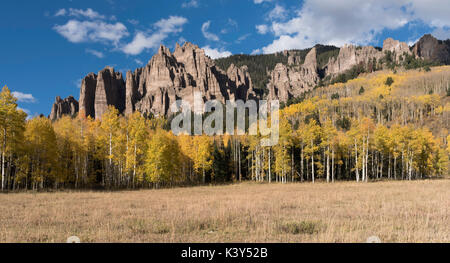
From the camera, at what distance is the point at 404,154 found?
4894cm

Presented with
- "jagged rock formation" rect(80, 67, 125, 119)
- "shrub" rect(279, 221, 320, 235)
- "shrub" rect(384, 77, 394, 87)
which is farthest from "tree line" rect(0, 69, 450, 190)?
"jagged rock formation" rect(80, 67, 125, 119)

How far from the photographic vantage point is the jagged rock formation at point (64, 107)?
520 ft

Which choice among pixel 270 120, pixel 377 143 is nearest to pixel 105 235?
pixel 270 120

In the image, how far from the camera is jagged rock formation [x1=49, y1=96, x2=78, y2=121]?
158m

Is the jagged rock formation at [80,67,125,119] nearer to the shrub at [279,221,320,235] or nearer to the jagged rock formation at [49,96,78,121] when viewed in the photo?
the jagged rock formation at [49,96,78,121]

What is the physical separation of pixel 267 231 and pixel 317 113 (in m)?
118

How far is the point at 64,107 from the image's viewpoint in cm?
16350

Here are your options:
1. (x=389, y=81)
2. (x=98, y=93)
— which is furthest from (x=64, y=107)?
(x=389, y=81)

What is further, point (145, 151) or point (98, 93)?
point (98, 93)

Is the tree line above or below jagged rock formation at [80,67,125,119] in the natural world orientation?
below

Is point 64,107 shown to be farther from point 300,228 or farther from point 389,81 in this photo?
point 389,81

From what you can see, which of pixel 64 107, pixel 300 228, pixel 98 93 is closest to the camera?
pixel 300 228

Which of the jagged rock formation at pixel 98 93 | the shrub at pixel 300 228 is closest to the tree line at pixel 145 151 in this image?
the shrub at pixel 300 228

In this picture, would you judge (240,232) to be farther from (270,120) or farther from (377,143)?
(377,143)
